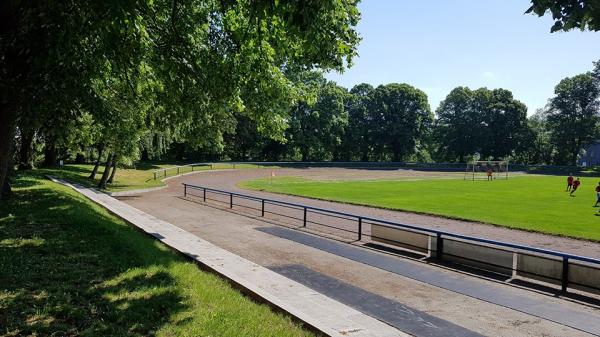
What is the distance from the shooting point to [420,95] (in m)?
93.8

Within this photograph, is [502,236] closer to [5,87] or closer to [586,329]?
[586,329]

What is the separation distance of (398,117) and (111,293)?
89146 mm

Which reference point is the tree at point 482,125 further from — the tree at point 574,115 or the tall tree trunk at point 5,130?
the tall tree trunk at point 5,130

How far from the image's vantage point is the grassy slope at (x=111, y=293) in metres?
5.84

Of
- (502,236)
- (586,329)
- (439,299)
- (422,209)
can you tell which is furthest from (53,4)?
(422,209)

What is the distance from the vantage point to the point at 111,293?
713 cm

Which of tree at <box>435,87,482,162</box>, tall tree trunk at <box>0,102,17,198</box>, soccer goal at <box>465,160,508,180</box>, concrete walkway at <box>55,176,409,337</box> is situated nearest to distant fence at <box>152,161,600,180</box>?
soccer goal at <box>465,160,508,180</box>

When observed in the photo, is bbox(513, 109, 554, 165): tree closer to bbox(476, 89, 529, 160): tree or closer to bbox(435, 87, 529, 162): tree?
bbox(476, 89, 529, 160): tree

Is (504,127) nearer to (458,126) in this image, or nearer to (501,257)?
(458,126)

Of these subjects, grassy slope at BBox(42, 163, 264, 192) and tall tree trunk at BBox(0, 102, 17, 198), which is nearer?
tall tree trunk at BBox(0, 102, 17, 198)

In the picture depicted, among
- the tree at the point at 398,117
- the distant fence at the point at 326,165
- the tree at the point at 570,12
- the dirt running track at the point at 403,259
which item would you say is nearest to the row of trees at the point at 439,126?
the tree at the point at 398,117

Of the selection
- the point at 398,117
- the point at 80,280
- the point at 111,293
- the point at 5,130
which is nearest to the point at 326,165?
the point at 398,117

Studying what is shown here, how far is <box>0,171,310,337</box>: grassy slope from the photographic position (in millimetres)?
5840

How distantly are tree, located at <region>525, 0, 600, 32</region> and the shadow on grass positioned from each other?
18.5 feet
